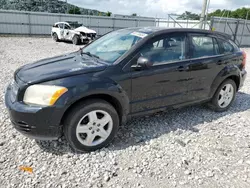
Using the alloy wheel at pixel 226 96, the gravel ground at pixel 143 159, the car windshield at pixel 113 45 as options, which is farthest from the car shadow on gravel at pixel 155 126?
the car windshield at pixel 113 45

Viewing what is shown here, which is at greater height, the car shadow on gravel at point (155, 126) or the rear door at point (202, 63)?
the rear door at point (202, 63)

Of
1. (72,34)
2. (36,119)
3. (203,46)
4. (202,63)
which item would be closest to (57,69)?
(36,119)

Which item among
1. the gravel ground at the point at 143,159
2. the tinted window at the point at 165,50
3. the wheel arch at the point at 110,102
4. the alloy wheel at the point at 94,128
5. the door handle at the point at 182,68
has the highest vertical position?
the tinted window at the point at 165,50

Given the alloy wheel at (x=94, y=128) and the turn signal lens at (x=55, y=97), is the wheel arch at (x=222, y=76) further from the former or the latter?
the turn signal lens at (x=55, y=97)

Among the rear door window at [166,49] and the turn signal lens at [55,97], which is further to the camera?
the rear door window at [166,49]

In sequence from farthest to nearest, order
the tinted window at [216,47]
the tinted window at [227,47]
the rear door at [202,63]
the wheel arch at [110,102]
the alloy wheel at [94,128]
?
the tinted window at [227,47], the tinted window at [216,47], the rear door at [202,63], the alloy wheel at [94,128], the wheel arch at [110,102]

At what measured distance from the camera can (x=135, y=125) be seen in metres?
3.69

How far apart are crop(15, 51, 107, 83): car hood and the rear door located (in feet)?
5.35

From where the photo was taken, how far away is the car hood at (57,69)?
2682mm

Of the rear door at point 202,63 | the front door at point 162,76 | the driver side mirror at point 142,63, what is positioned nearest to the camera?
the driver side mirror at point 142,63

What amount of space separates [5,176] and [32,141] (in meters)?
0.69

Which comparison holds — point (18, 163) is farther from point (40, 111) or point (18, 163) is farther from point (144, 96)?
point (144, 96)

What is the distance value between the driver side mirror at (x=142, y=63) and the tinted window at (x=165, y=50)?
0.20m

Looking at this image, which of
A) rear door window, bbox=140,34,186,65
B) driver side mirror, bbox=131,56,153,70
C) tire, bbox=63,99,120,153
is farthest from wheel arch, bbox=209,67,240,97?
tire, bbox=63,99,120,153
